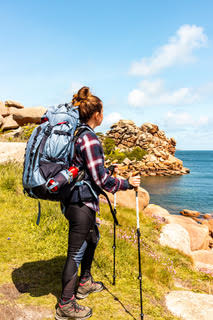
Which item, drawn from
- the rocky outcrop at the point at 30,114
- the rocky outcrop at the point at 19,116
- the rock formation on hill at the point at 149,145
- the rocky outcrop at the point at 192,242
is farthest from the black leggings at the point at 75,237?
the rock formation on hill at the point at 149,145

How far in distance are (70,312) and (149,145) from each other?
68.9 m

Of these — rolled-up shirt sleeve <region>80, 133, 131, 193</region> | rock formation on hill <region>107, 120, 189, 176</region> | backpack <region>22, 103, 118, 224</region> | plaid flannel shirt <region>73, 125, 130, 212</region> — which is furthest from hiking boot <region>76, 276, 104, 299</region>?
rock formation on hill <region>107, 120, 189, 176</region>

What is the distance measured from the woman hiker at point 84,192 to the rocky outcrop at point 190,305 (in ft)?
5.21

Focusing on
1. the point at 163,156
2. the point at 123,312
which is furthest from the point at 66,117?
the point at 163,156

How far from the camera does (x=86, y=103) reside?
305 centimetres

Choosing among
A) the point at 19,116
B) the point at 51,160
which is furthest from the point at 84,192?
the point at 19,116

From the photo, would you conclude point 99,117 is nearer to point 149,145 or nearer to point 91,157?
point 91,157

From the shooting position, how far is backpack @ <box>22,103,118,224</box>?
2.67m

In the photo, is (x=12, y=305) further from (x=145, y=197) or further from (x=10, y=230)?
(x=145, y=197)

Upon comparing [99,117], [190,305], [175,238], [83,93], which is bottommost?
[175,238]

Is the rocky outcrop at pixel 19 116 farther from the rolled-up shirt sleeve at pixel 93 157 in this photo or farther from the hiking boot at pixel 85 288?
the rolled-up shirt sleeve at pixel 93 157

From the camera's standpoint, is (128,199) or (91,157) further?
(128,199)

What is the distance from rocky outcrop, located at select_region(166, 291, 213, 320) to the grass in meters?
0.17

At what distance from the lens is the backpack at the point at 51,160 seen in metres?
2.67
